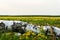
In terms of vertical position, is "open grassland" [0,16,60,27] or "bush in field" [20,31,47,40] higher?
"open grassland" [0,16,60,27]

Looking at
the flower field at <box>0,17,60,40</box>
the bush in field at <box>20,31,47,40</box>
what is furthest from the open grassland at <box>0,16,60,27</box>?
the bush in field at <box>20,31,47,40</box>

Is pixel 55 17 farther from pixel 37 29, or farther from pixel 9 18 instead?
pixel 9 18

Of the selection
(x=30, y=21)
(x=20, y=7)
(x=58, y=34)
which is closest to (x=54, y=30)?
(x=58, y=34)

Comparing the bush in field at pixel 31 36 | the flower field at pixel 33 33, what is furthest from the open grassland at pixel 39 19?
the bush in field at pixel 31 36

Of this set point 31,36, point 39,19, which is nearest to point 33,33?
point 31,36

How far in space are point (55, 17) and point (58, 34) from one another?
144 millimetres

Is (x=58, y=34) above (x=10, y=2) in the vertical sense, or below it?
below

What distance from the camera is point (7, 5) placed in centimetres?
126

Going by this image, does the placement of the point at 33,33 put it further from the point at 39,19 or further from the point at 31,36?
the point at 39,19

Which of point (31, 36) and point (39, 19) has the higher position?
point (39, 19)

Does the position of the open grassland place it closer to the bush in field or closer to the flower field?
the flower field

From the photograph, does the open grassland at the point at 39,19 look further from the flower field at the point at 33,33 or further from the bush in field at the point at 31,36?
the bush in field at the point at 31,36

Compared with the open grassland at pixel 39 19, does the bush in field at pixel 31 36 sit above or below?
below

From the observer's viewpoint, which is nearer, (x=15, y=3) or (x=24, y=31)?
(x=24, y=31)
